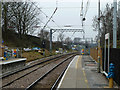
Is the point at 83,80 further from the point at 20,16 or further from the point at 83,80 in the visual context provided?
the point at 20,16

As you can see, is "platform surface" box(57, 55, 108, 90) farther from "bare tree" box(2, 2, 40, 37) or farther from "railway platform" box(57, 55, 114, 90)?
"bare tree" box(2, 2, 40, 37)

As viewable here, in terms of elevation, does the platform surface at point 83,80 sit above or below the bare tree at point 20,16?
below

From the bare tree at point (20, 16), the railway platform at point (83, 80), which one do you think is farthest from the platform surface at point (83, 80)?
the bare tree at point (20, 16)

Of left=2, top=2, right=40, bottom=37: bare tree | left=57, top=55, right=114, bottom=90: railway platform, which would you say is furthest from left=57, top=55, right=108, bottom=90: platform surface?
left=2, top=2, right=40, bottom=37: bare tree

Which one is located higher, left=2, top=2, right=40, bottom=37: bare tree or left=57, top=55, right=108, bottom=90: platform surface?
left=2, top=2, right=40, bottom=37: bare tree

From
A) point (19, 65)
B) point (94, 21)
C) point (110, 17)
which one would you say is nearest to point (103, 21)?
point (110, 17)

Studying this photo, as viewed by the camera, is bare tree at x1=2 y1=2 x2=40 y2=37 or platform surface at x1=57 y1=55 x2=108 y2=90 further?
bare tree at x1=2 y1=2 x2=40 y2=37

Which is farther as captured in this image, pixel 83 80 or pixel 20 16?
pixel 20 16

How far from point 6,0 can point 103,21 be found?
18.0 metres

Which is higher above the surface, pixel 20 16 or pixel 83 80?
pixel 20 16

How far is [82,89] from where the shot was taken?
7.80 m

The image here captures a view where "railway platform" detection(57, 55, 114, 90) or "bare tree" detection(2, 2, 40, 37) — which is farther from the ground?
"bare tree" detection(2, 2, 40, 37)

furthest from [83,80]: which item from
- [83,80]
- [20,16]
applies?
[20,16]

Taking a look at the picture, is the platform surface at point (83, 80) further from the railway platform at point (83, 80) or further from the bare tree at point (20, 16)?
the bare tree at point (20, 16)
